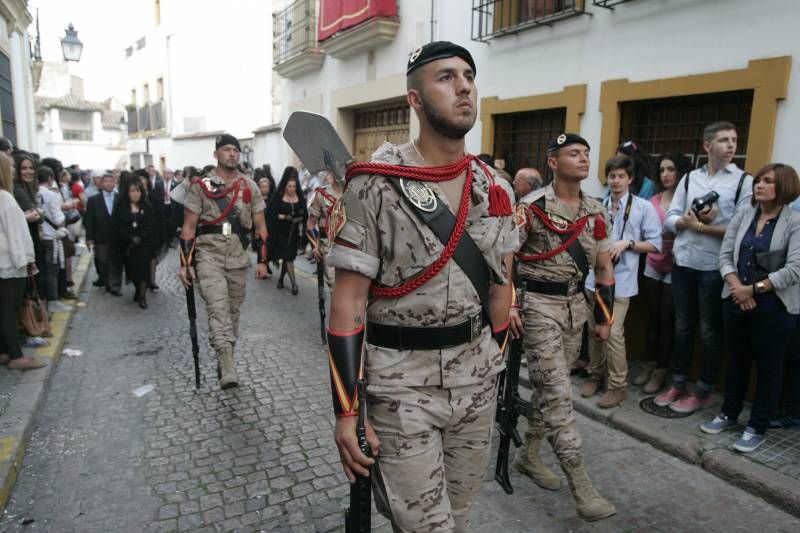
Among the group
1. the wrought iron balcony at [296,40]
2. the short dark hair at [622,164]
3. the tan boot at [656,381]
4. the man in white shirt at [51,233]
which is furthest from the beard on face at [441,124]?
the wrought iron balcony at [296,40]

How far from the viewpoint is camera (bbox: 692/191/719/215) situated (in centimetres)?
437

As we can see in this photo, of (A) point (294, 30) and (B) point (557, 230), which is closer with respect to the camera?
(B) point (557, 230)

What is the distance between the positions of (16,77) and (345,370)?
13197 mm

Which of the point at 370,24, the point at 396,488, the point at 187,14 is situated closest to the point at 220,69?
the point at 187,14

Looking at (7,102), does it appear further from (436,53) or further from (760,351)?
(760,351)

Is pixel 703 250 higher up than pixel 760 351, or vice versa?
pixel 703 250

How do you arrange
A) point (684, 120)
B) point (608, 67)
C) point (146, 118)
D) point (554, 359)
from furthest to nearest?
point (146, 118) → point (608, 67) → point (684, 120) → point (554, 359)

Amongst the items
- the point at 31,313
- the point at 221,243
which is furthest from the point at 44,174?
the point at 221,243

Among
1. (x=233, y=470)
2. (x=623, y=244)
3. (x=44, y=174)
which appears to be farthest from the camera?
(x=44, y=174)

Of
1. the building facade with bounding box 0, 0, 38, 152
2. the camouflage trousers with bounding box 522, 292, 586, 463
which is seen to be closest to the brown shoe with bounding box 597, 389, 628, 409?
the camouflage trousers with bounding box 522, 292, 586, 463

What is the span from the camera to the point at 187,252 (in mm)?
5047

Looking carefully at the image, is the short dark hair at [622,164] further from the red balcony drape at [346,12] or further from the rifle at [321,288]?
the red balcony drape at [346,12]

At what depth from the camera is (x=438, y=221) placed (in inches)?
78.2

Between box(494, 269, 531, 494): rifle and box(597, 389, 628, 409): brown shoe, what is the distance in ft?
4.75
